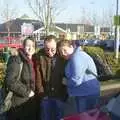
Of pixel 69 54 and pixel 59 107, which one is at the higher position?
pixel 69 54

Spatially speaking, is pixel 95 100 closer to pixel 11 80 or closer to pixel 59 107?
pixel 59 107

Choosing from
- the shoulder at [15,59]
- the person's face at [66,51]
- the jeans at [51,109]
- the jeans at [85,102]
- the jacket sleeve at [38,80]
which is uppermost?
the person's face at [66,51]

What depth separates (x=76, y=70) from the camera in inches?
244

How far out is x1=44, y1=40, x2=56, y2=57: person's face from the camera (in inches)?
257

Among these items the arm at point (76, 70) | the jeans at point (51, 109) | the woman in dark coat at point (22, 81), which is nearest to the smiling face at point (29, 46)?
the woman in dark coat at point (22, 81)

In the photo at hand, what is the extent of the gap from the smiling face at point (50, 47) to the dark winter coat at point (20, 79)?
413 mm

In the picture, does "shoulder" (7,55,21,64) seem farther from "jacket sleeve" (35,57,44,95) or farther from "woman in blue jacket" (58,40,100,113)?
"woman in blue jacket" (58,40,100,113)

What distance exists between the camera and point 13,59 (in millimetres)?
6234

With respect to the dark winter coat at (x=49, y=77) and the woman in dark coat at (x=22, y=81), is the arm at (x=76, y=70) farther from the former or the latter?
the woman in dark coat at (x=22, y=81)

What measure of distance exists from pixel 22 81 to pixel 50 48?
660mm

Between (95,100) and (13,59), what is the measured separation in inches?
51.3

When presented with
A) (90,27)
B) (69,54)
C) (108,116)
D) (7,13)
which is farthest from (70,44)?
(90,27)

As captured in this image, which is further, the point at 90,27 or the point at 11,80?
the point at 90,27

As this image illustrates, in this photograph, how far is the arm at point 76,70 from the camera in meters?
6.19
